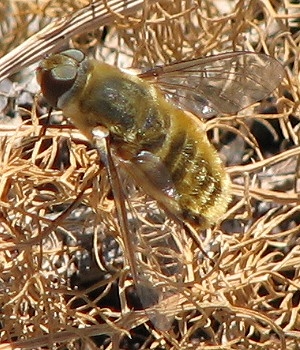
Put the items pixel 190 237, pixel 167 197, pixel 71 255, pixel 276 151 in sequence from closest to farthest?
pixel 167 197
pixel 190 237
pixel 71 255
pixel 276 151

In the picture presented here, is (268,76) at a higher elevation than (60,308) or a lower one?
higher

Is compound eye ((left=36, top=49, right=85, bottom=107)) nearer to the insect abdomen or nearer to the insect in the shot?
the insect

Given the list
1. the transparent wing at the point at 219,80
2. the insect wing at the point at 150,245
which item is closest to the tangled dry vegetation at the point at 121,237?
the insect wing at the point at 150,245

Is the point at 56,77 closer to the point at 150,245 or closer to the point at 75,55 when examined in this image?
the point at 75,55

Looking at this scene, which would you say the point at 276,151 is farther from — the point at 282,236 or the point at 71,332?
the point at 71,332

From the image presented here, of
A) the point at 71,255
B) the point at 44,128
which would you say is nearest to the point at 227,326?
the point at 71,255

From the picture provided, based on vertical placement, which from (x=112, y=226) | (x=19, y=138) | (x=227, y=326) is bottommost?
(x=227, y=326)
